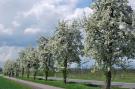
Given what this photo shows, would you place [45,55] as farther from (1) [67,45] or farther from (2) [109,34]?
(2) [109,34]

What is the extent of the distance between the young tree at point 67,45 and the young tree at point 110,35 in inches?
951

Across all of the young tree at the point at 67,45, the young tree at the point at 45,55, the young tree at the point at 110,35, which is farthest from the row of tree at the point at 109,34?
the young tree at the point at 45,55

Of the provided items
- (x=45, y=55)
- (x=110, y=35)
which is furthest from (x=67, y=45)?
(x=110, y=35)

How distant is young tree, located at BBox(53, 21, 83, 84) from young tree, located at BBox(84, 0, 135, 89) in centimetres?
Answer: 2415

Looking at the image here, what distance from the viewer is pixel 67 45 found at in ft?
201

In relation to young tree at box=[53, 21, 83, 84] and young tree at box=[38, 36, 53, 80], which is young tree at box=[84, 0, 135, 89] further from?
young tree at box=[38, 36, 53, 80]

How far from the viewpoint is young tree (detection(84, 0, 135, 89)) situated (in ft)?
117

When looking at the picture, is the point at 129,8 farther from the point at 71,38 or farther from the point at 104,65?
the point at 71,38

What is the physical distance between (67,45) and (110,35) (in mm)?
25964

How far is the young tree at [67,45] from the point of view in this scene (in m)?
61.2

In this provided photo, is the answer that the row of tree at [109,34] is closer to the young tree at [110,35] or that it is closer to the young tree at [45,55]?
the young tree at [110,35]

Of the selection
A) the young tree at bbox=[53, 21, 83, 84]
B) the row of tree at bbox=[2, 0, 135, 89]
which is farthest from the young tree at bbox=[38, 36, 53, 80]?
the row of tree at bbox=[2, 0, 135, 89]

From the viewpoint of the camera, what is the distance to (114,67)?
36.0 meters

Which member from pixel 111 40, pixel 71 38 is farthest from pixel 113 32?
pixel 71 38
